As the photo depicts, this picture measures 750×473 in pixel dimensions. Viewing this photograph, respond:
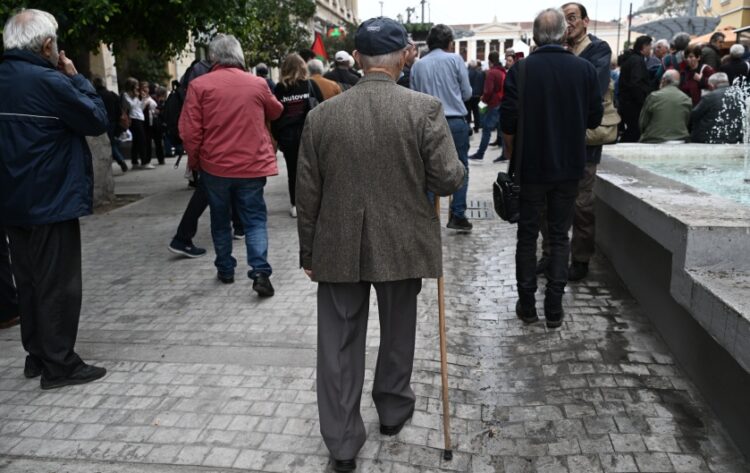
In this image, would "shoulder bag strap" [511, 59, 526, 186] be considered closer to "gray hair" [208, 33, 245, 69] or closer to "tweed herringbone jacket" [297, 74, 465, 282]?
"tweed herringbone jacket" [297, 74, 465, 282]

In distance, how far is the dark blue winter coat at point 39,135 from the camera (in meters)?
3.98

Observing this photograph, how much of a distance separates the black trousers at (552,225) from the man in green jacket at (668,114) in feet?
16.1

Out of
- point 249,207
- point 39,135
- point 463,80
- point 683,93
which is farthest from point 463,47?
point 39,135

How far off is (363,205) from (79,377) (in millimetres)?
2406

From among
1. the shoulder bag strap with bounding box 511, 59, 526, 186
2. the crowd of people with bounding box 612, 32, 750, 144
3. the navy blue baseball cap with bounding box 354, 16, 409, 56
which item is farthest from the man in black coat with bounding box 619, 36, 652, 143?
the navy blue baseball cap with bounding box 354, 16, 409, 56

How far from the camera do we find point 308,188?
3162 mm

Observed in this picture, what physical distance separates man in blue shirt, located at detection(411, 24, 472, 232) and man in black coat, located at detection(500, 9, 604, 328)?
8.26 feet

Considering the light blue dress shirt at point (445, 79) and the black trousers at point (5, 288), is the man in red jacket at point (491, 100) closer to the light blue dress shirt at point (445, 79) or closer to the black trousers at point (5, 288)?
the light blue dress shirt at point (445, 79)

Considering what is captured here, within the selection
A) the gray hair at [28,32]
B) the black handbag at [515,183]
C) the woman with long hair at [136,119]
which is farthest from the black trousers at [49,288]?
the woman with long hair at [136,119]

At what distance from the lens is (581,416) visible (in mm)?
3670

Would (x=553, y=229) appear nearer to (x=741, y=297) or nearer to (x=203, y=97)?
(x=741, y=297)

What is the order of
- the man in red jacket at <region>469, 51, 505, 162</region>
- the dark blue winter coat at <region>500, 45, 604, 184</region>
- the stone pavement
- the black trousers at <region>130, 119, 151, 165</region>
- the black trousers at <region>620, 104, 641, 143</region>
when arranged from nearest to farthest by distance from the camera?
the stone pavement → the dark blue winter coat at <region>500, 45, 604, 184</region> → the black trousers at <region>620, 104, 641, 143</region> → the man in red jacket at <region>469, 51, 505, 162</region> → the black trousers at <region>130, 119, 151, 165</region>

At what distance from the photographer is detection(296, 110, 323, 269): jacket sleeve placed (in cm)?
312

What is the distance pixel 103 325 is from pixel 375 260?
122 inches
